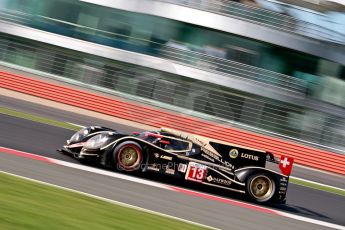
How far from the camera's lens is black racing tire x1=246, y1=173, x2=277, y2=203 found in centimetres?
1220

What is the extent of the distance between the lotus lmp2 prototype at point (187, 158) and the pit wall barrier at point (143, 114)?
33.1 feet

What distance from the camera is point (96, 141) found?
1161cm

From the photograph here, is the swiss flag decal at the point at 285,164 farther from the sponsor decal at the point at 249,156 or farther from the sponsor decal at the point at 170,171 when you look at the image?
the sponsor decal at the point at 170,171

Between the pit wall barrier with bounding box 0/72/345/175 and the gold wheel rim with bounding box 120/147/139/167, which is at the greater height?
the pit wall barrier with bounding box 0/72/345/175

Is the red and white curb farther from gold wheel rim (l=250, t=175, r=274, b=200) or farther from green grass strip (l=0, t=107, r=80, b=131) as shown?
green grass strip (l=0, t=107, r=80, b=131)

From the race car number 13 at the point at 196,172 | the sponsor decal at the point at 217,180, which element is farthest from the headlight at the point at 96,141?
the sponsor decal at the point at 217,180

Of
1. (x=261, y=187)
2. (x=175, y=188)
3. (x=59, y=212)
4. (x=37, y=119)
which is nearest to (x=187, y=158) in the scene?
(x=175, y=188)

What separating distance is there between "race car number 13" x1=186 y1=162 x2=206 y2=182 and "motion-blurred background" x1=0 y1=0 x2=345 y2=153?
1298 cm

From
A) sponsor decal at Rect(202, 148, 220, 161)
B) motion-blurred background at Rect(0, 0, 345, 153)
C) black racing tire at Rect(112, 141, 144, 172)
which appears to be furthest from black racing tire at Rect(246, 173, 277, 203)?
motion-blurred background at Rect(0, 0, 345, 153)

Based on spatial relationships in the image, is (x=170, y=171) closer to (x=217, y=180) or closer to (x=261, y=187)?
(x=217, y=180)

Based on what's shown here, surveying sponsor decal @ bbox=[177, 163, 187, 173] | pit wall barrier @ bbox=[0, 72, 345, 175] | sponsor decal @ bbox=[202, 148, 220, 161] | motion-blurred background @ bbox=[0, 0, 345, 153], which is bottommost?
sponsor decal @ bbox=[177, 163, 187, 173]

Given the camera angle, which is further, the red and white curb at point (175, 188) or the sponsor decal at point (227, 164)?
the sponsor decal at point (227, 164)

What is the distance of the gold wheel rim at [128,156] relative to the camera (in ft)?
38.0

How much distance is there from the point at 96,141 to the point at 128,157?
1.88 ft
